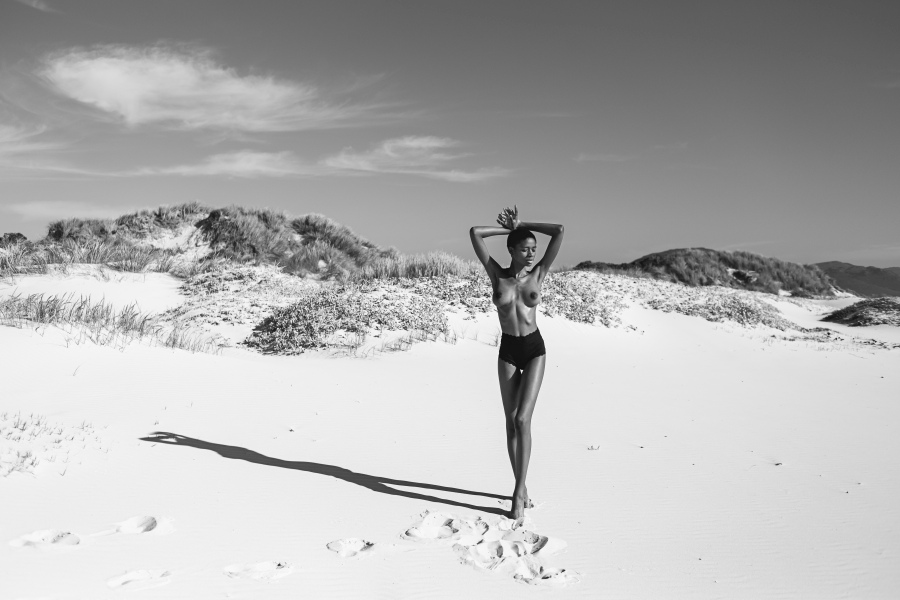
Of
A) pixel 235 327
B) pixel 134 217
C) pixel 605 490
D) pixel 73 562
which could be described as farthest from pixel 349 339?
pixel 134 217

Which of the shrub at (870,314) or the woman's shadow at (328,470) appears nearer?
the woman's shadow at (328,470)

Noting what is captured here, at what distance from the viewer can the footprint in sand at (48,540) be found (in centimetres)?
379

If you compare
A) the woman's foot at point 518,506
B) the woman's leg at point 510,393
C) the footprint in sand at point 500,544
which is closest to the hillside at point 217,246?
the woman's leg at point 510,393

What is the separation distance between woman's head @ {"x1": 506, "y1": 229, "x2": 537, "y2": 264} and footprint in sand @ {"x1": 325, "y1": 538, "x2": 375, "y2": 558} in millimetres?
2264

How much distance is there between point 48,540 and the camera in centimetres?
388

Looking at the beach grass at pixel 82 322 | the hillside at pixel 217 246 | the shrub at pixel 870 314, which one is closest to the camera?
the beach grass at pixel 82 322

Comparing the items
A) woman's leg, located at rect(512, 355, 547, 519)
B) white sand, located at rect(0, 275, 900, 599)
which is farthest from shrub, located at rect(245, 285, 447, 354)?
woman's leg, located at rect(512, 355, 547, 519)

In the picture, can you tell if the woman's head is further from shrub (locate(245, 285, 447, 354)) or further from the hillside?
the hillside

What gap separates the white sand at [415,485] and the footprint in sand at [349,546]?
28 millimetres

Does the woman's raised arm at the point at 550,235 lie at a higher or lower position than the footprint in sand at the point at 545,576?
higher

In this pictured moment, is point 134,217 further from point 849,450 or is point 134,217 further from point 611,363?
point 849,450

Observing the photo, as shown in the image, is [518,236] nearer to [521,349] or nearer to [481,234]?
[481,234]

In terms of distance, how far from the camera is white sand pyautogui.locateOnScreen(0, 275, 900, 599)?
3.68m

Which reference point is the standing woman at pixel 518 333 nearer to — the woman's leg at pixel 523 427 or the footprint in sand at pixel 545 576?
the woman's leg at pixel 523 427
